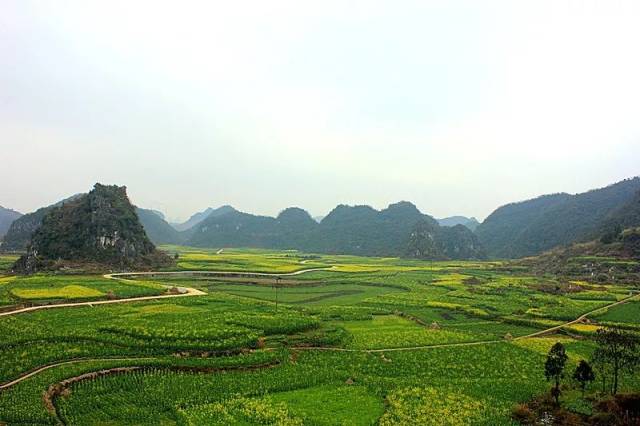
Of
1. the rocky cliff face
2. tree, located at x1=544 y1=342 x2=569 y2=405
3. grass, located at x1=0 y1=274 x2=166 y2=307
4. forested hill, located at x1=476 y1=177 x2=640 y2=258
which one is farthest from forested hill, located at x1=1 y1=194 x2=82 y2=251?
forested hill, located at x1=476 y1=177 x2=640 y2=258

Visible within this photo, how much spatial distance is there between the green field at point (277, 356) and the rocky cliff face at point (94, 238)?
102 ft

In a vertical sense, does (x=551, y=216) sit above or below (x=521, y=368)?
above

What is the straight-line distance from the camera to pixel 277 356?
31547mm

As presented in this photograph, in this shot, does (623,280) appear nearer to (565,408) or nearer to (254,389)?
(565,408)

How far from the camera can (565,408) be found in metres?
24.5

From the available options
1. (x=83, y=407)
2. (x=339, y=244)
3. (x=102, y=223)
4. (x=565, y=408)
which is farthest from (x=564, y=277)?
(x=339, y=244)

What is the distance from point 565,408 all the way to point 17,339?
34.6 m

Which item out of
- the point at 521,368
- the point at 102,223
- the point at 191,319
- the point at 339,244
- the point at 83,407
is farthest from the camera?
the point at 339,244

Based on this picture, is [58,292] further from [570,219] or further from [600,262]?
[570,219]

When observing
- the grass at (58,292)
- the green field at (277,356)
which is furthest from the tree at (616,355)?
the grass at (58,292)

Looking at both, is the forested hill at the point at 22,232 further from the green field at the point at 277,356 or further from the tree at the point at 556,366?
the tree at the point at 556,366

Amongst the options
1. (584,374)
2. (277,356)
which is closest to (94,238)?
(277,356)

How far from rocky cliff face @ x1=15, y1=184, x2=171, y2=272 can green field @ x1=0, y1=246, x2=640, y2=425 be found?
102 feet

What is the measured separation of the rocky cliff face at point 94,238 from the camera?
278 feet
